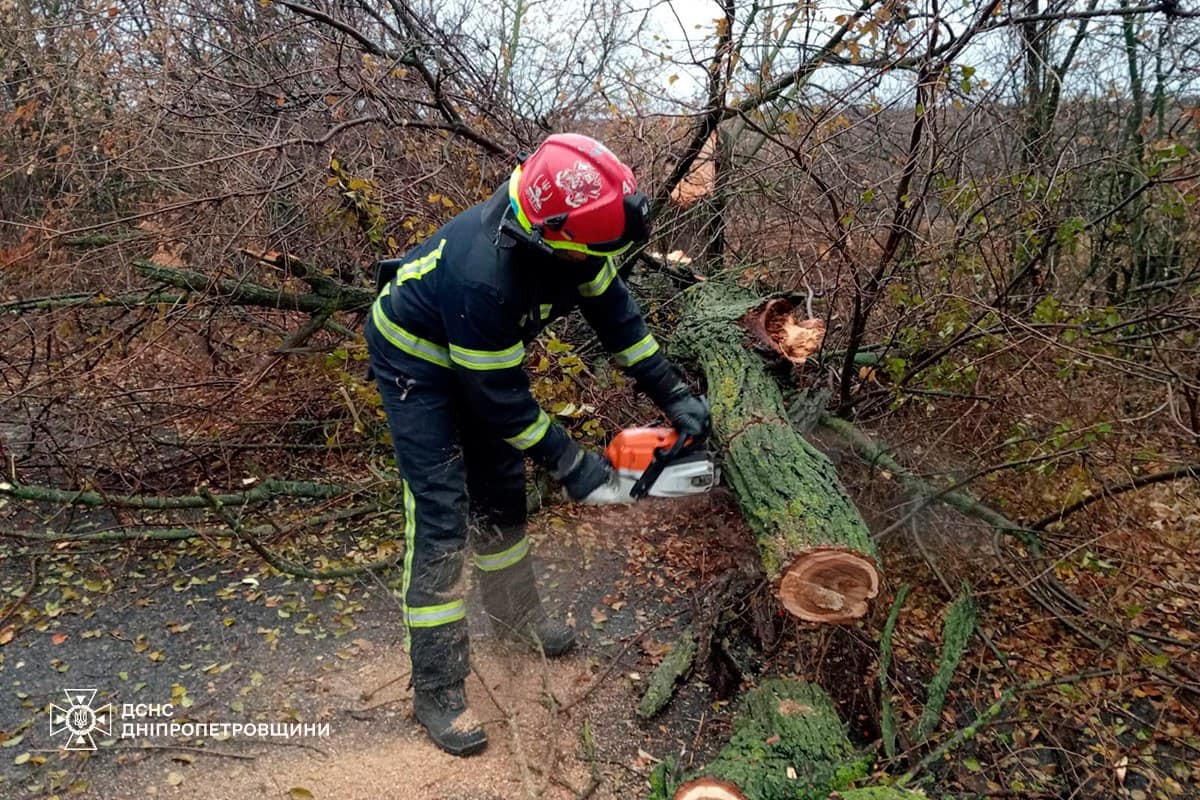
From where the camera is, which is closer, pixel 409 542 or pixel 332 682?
pixel 409 542

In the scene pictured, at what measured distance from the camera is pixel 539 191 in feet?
7.45

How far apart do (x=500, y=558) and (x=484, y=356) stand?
1051mm

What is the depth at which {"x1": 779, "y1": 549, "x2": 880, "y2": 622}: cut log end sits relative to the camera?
7.15ft

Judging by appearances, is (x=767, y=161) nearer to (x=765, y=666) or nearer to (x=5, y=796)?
(x=765, y=666)

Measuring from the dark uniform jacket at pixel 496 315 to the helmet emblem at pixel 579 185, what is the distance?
200 mm

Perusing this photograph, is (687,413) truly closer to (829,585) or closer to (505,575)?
(829,585)

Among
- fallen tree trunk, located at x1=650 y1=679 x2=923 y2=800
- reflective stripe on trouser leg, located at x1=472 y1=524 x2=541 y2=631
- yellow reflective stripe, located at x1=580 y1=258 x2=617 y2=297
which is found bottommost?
fallen tree trunk, located at x1=650 y1=679 x2=923 y2=800

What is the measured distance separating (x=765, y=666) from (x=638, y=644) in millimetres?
561

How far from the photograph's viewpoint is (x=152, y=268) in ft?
13.3

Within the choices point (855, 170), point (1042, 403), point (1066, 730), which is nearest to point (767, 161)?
point (855, 170)

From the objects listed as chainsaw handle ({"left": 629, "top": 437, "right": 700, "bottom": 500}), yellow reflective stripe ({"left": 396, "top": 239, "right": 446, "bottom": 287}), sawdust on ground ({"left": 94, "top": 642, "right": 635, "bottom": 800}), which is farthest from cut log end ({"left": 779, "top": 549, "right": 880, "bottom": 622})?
yellow reflective stripe ({"left": 396, "top": 239, "right": 446, "bottom": 287})

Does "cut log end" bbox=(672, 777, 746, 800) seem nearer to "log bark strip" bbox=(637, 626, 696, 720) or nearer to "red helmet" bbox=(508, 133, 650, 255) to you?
"log bark strip" bbox=(637, 626, 696, 720)

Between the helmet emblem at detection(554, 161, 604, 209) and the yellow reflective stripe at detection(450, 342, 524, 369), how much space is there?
0.49 metres

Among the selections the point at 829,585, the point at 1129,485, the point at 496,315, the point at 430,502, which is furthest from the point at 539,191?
the point at 1129,485
